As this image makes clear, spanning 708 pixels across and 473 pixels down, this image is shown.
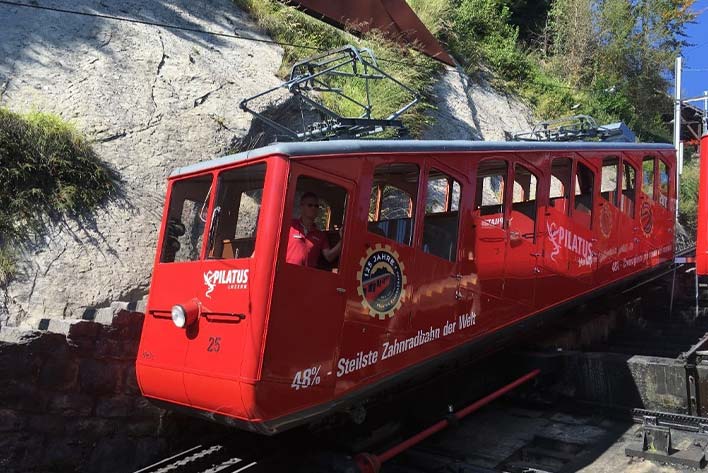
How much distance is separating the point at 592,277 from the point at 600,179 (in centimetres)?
131

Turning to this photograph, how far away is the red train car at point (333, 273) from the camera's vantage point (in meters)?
4.28

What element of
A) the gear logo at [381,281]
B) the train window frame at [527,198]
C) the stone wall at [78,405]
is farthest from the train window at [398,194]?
the stone wall at [78,405]

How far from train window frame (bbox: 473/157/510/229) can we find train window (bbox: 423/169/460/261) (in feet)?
0.80

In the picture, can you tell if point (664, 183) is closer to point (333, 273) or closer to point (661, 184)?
point (661, 184)

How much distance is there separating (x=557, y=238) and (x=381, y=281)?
3.15 m

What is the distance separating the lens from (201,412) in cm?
459

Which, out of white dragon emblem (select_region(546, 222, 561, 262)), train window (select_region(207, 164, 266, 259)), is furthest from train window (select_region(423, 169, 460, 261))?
train window (select_region(207, 164, 266, 259))

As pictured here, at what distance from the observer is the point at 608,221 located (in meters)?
8.34

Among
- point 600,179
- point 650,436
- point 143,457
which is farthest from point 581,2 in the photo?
point 143,457

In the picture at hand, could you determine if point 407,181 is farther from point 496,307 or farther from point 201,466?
point 201,466

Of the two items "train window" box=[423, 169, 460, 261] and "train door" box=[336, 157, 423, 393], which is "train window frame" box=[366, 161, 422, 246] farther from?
"train window" box=[423, 169, 460, 261]

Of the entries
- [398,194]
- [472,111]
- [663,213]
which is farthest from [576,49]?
[398,194]

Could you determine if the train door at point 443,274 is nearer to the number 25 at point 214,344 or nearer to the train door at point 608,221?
the number 25 at point 214,344

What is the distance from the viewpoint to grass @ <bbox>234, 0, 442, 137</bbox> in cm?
1195
